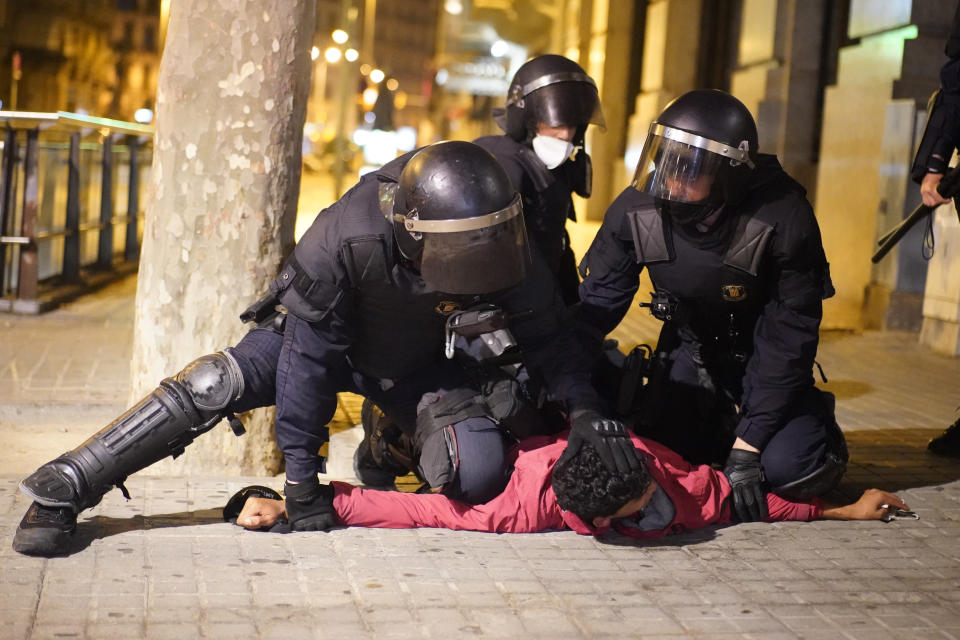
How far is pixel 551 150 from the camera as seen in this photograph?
16.1ft

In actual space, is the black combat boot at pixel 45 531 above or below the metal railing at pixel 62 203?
below

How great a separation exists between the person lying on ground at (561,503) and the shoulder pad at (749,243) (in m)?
0.68

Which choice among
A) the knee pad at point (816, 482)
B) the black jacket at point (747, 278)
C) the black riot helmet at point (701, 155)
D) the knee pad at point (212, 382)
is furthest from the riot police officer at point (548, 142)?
the knee pad at point (212, 382)

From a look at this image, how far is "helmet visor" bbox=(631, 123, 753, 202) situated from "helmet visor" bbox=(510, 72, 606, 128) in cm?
97

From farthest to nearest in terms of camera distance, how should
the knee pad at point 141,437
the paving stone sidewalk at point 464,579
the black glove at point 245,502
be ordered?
the black glove at point 245,502
the knee pad at point 141,437
the paving stone sidewalk at point 464,579

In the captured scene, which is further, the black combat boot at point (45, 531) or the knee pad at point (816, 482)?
the knee pad at point (816, 482)

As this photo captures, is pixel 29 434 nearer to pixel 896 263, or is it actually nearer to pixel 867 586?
pixel 867 586

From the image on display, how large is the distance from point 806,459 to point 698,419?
0.64 meters

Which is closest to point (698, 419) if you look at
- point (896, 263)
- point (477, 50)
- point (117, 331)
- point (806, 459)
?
point (806, 459)

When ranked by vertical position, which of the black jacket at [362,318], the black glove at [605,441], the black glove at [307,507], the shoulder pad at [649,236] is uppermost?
the shoulder pad at [649,236]

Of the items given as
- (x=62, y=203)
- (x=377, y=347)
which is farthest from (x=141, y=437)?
(x=62, y=203)

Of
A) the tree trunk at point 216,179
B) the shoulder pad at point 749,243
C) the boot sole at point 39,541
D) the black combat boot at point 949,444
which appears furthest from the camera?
the black combat boot at point 949,444

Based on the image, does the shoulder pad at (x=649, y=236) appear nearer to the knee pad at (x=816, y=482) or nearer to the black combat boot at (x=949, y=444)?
the knee pad at (x=816, y=482)

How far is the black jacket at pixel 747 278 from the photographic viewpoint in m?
3.99
